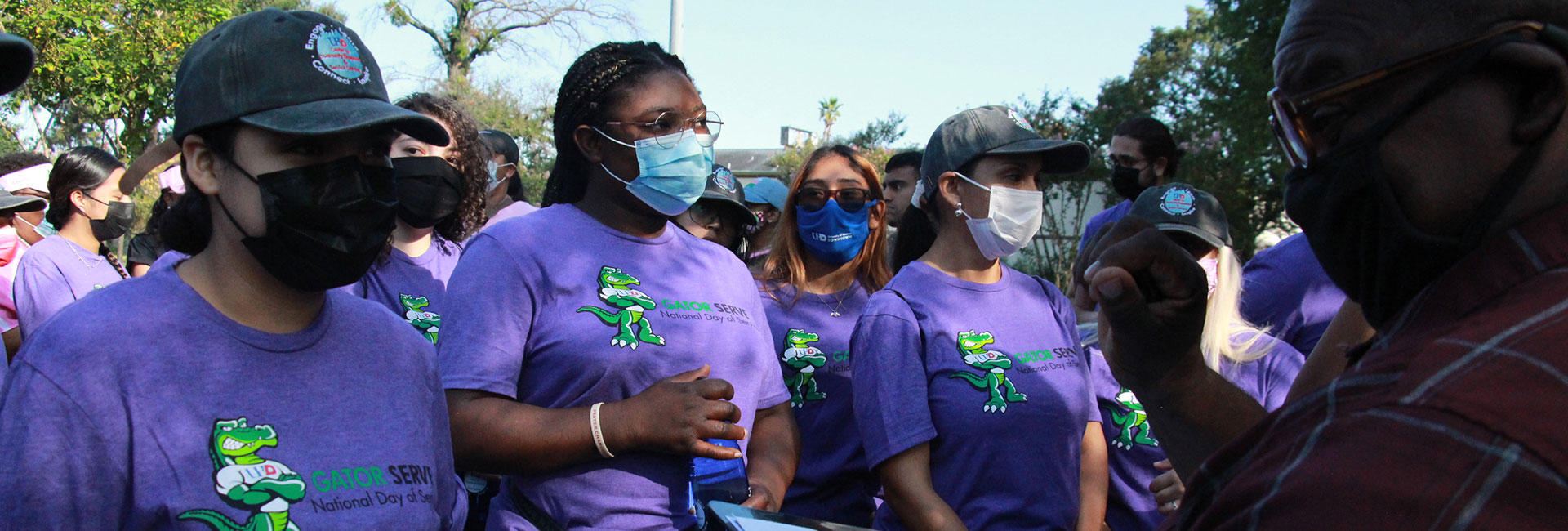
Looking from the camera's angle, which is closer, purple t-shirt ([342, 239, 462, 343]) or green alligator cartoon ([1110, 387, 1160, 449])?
green alligator cartoon ([1110, 387, 1160, 449])

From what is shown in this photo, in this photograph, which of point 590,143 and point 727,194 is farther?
point 727,194

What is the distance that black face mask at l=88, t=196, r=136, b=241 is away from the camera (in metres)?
6.36

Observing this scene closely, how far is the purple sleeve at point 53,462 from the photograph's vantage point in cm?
162

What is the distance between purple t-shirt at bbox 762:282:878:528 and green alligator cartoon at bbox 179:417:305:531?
7.00ft

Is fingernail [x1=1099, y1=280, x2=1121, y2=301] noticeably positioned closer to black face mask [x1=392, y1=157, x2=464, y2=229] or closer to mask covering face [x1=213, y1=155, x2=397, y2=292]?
mask covering face [x1=213, y1=155, x2=397, y2=292]

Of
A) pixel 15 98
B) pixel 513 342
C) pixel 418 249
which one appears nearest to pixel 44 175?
pixel 418 249

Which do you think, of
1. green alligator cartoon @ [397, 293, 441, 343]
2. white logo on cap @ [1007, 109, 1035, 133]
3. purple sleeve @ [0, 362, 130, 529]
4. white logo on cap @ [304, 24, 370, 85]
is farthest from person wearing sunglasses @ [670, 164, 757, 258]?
purple sleeve @ [0, 362, 130, 529]

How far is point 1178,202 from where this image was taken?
382 cm

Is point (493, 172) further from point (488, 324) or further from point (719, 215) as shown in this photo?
point (488, 324)

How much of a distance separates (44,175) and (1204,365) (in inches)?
299

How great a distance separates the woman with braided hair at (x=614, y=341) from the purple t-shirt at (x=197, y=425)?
0.47 m

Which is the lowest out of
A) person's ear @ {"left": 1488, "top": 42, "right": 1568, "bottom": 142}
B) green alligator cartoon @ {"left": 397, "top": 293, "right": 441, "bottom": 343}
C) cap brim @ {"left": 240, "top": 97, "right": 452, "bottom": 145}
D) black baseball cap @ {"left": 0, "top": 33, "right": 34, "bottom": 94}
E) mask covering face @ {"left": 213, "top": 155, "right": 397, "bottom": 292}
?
green alligator cartoon @ {"left": 397, "top": 293, "right": 441, "bottom": 343}

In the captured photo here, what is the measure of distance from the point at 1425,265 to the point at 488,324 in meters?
2.02

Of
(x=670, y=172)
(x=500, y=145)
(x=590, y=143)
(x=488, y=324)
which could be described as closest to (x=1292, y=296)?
(x=670, y=172)
